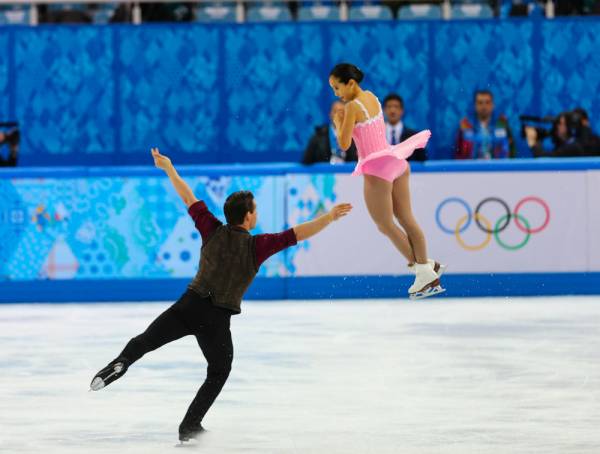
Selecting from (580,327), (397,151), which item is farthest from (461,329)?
(397,151)

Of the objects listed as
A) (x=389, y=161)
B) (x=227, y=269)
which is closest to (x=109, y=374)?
(x=227, y=269)

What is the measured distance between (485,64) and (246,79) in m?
2.96

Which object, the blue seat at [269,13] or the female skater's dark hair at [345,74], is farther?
the blue seat at [269,13]

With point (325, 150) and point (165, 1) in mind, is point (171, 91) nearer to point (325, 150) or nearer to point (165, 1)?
point (165, 1)

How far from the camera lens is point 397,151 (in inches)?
310

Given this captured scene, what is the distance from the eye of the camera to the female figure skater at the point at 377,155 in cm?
780

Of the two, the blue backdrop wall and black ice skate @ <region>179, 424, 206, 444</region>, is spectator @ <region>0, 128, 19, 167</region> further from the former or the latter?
black ice skate @ <region>179, 424, 206, 444</region>

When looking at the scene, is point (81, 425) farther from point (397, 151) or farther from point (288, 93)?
point (288, 93)

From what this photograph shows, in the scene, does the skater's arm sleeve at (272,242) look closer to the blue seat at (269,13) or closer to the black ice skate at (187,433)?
the black ice skate at (187,433)

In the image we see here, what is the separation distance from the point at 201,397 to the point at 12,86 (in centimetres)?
1095

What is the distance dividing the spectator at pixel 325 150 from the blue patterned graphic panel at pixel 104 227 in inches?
26.8

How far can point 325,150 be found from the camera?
48.4 feet

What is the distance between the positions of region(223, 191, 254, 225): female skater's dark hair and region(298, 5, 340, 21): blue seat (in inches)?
417

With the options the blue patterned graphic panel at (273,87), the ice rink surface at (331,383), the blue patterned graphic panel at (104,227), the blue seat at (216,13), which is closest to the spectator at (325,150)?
the blue patterned graphic panel at (104,227)
